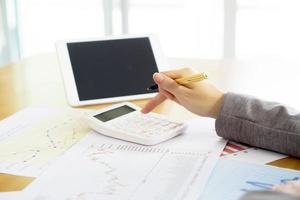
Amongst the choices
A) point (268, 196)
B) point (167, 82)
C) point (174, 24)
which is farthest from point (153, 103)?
point (174, 24)

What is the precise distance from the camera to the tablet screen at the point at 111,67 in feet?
3.45

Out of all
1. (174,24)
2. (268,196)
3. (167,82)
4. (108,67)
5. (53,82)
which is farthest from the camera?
(174,24)

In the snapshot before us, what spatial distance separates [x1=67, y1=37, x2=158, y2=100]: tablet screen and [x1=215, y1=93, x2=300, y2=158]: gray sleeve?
30cm

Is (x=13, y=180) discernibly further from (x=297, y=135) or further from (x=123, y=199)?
(x=297, y=135)

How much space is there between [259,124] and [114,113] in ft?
0.95

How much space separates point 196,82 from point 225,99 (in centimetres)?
8

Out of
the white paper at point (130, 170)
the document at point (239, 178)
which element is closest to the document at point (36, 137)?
the white paper at point (130, 170)

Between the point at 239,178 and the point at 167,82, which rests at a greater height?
the point at 167,82

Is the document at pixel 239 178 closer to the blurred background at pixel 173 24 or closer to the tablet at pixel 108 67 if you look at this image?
the tablet at pixel 108 67

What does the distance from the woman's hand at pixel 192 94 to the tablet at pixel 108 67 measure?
15 cm

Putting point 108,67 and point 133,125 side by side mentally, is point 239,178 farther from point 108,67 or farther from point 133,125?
point 108,67

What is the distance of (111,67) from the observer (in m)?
1.09

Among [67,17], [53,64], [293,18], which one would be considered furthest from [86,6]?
[53,64]

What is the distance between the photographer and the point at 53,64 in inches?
53.9
